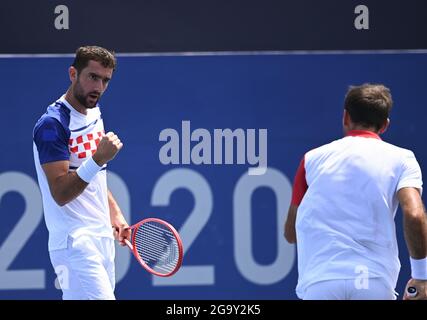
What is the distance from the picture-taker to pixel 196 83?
6.65 metres

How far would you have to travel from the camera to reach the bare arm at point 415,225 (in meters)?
4.07

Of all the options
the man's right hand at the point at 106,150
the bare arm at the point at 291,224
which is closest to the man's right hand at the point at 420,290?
the bare arm at the point at 291,224

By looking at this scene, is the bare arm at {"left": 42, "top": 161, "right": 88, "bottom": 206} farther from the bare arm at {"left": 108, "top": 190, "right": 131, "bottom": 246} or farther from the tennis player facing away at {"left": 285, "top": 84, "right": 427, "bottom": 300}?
the tennis player facing away at {"left": 285, "top": 84, "right": 427, "bottom": 300}

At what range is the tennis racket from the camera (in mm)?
5441

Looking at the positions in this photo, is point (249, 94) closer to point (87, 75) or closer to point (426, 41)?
point (426, 41)

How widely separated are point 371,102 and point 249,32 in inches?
94.3

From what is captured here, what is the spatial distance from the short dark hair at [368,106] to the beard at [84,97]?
1.33 m

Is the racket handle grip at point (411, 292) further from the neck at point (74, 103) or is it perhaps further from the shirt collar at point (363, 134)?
the neck at point (74, 103)

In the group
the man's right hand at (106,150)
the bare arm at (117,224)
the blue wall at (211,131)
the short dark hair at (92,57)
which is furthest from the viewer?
the blue wall at (211,131)

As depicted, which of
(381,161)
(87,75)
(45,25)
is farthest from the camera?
(45,25)

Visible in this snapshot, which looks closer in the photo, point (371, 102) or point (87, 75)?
point (371, 102)

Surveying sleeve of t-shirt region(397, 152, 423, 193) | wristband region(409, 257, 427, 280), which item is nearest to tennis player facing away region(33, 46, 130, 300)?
sleeve of t-shirt region(397, 152, 423, 193)
